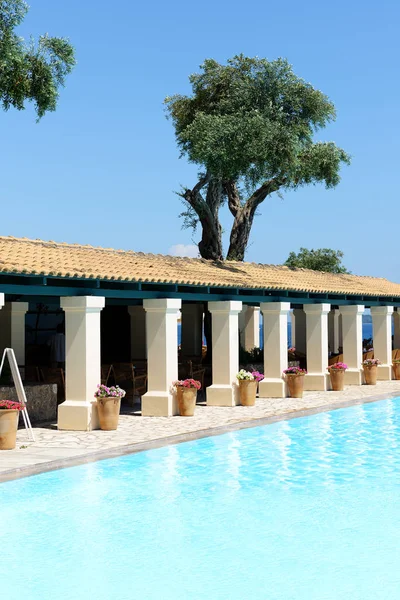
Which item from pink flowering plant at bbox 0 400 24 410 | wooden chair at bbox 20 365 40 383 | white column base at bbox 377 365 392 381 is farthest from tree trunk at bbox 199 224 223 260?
pink flowering plant at bbox 0 400 24 410

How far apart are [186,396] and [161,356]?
1.06 metres

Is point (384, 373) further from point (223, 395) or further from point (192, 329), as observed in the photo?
point (223, 395)

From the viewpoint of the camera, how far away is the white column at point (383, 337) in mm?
28469

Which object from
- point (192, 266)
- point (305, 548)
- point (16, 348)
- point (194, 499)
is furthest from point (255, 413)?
point (305, 548)

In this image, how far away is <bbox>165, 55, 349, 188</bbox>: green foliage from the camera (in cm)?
2441

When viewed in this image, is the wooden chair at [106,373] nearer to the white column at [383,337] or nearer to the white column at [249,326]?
the white column at [383,337]

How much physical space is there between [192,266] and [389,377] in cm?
1076

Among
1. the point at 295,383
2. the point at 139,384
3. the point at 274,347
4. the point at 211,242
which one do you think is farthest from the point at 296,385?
the point at 211,242

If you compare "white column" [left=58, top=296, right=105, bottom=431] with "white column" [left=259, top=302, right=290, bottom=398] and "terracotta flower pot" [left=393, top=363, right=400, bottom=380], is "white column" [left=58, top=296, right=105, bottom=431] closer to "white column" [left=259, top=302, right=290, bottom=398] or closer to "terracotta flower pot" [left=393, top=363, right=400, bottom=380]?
"white column" [left=259, top=302, right=290, bottom=398]

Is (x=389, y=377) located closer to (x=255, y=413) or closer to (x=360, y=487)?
(x=255, y=413)

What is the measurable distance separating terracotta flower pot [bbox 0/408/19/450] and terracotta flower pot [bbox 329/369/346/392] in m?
13.3

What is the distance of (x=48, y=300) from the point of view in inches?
741

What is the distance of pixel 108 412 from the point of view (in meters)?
15.9

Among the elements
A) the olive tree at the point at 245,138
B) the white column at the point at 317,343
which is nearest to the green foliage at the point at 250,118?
the olive tree at the point at 245,138
